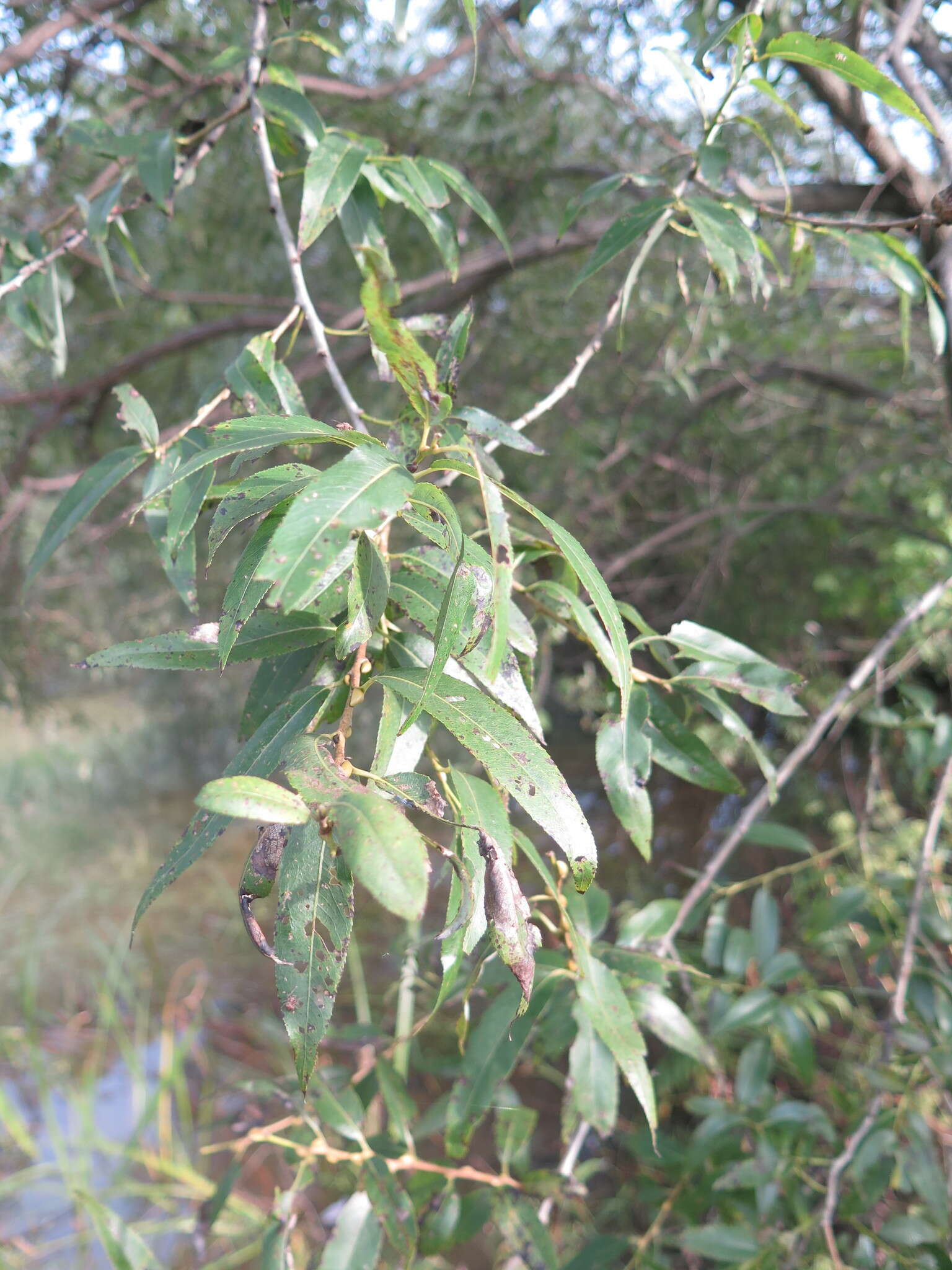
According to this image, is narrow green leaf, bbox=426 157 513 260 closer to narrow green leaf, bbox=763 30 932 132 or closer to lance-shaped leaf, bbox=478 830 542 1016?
narrow green leaf, bbox=763 30 932 132

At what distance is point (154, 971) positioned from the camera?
2904 millimetres

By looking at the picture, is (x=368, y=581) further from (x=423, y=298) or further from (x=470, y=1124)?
(x=423, y=298)

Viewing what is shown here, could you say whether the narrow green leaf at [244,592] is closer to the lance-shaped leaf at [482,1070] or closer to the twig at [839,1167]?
the lance-shaped leaf at [482,1070]

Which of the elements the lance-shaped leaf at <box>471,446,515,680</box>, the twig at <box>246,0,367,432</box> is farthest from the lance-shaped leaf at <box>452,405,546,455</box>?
the lance-shaped leaf at <box>471,446,515,680</box>

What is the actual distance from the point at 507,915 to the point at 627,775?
0.66 feet

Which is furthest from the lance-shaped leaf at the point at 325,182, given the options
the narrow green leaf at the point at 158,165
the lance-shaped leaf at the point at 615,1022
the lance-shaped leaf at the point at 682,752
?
the lance-shaped leaf at the point at 615,1022

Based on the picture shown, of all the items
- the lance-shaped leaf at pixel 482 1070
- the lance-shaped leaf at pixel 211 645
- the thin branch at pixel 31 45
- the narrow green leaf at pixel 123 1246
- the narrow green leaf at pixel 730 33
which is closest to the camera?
the lance-shaped leaf at pixel 211 645

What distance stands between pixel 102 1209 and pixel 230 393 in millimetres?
849

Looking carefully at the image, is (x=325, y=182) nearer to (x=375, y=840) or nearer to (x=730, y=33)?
(x=730, y=33)

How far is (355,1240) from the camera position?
0.58 m

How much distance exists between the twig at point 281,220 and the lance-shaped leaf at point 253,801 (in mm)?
218

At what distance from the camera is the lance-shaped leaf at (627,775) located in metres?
0.51

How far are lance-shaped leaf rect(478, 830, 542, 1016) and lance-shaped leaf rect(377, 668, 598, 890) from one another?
1.0 inches

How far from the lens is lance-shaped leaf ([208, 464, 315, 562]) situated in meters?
0.33
